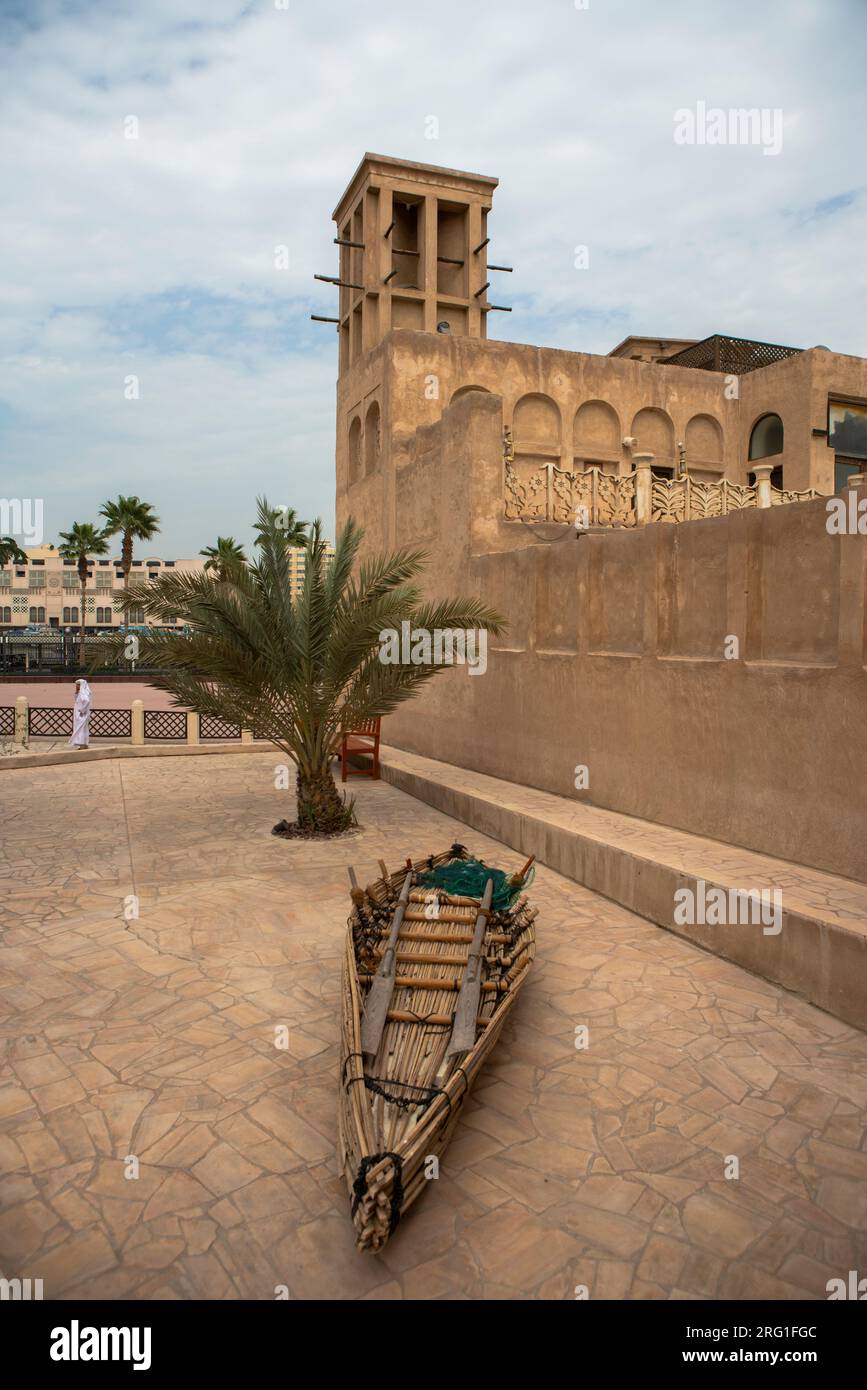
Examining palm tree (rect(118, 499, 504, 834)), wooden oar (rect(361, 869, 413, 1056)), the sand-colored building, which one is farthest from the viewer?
palm tree (rect(118, 499, 504, 834))

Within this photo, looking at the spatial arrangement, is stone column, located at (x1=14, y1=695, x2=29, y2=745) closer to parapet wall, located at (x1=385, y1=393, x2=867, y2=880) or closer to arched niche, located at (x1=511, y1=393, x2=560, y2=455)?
parapet wall, located at (x1=385, y1=393, x2=867, y2=880)

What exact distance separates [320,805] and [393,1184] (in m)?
7.30

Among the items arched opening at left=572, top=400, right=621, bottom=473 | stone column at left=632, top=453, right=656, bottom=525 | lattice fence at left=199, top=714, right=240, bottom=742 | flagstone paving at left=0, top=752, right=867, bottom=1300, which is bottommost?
flagstone paving at left=0, top=752, right=867, bottom=1300

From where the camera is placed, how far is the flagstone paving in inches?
121

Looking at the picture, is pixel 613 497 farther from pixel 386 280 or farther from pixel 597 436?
pixel 386 280

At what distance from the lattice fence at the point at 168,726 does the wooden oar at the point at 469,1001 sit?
1455cm

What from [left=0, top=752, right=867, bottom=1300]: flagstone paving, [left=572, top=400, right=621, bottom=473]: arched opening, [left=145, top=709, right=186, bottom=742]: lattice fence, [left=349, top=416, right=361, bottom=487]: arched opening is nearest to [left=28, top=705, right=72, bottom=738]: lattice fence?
[left=145, top=709, right=186, bottom=742]: lattice fence

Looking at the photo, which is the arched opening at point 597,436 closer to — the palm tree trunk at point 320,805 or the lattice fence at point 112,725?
the palm tree trunk at point 320,805

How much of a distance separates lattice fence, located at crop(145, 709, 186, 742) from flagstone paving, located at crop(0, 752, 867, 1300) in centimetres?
1161

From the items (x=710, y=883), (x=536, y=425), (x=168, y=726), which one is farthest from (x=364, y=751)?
(x=710, y=883)

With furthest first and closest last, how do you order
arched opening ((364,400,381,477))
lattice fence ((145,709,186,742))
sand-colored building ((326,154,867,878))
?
lattice fence ((145,709,186,742))
arched opening ((364,400,381,477))
sand-colored building ((326,154,867,878))

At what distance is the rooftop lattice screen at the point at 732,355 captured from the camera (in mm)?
18609

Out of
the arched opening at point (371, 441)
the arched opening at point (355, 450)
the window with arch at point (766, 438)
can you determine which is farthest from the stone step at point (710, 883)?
the window with arch at point (766, 438)
